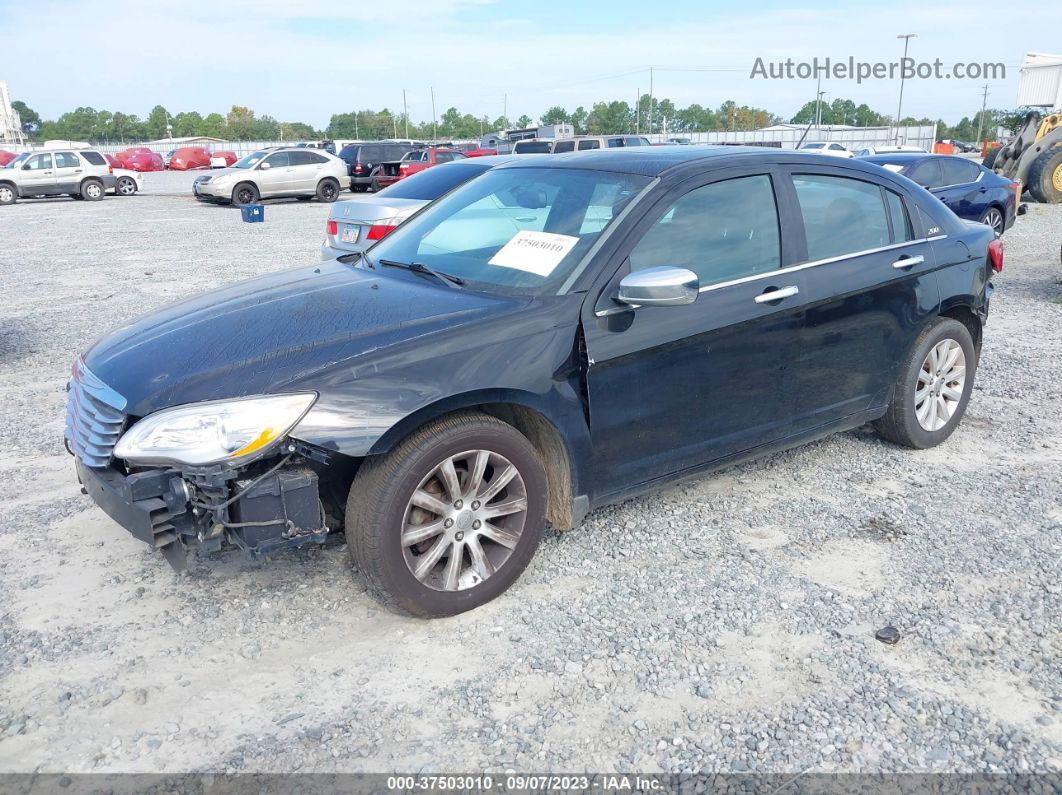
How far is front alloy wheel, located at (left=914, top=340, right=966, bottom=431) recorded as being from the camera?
503cm

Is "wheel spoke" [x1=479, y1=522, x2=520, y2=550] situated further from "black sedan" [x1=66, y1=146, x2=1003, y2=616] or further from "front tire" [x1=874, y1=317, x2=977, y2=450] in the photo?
"front tire" [x1=874, y1=317, x2=977, y2=450]

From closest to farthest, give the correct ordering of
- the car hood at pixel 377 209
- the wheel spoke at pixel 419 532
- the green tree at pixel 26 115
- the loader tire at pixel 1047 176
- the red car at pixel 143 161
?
the wheel spoke at pixel 419 532 → the car hood at pixel 377 209 → the loader tire at pixel 1047 176 → the red car at pixel 143 161 → the green tree at pixel 26 115

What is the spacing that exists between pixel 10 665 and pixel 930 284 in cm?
469

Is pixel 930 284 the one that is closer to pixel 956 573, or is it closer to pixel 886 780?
pixel 956 573

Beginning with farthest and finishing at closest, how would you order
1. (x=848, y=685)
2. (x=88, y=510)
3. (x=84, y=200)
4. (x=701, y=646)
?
1. (x=84, y=200)
2. (x=88, y=510)
3. (x=701, y=646)
4. (x=848, y=685)

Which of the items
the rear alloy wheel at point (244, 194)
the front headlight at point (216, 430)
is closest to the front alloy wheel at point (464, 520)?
the front headlight at point (216, 430)

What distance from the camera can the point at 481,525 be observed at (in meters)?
3.43

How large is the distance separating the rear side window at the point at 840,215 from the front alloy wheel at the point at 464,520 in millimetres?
2003

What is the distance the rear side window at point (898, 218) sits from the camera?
15.6 feet

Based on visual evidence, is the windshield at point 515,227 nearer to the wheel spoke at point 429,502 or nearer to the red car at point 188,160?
the wheel spoke at point 429,502

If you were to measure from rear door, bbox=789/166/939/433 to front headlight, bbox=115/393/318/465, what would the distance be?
251cm

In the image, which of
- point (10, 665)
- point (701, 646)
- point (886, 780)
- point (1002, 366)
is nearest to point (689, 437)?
point (701, 646)

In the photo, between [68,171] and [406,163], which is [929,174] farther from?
[68,171]

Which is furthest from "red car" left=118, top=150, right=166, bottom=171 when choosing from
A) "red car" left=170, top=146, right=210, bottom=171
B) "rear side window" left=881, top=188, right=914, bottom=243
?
"rear side window" left=881, top=188, right=914, bottom=243
